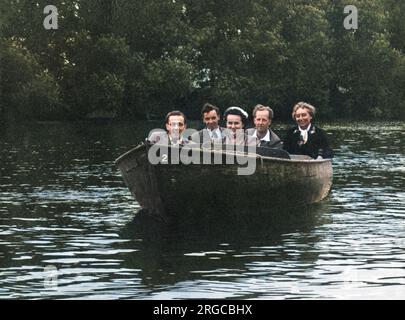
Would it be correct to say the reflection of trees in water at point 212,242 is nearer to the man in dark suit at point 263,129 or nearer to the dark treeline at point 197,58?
the man in dark suit at point 263,129

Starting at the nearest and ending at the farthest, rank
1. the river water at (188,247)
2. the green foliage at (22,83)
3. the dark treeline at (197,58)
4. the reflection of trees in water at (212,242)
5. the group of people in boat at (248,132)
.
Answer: the river water at (188,247), the reflection of trees in water at (212,242), the group of people in boat at (248,132), the green foliage at (22,83), the dark treeline at (197,58)

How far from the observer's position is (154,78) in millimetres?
68812

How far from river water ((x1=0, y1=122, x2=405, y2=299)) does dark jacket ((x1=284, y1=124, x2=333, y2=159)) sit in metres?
1.07

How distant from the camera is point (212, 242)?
16.2m

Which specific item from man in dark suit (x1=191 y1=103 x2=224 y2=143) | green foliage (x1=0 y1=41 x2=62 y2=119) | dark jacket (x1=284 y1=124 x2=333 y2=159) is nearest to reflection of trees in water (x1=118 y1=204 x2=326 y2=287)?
dark jacket (x1=284 y1=124 x2=333 y2=159)

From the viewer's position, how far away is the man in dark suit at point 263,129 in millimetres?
19500

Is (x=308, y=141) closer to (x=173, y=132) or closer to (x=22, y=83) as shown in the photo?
(x=173, y=132)

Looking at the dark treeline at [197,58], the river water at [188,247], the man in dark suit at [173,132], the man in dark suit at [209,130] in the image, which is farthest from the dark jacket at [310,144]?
the dark treeline at [197,58]

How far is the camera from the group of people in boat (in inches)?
722

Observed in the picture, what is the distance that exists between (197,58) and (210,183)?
192 ft

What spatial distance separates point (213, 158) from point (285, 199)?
92.9 inches

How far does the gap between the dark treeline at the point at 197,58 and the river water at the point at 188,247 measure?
3938cm

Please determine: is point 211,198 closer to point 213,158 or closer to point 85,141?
point 213,158
